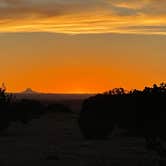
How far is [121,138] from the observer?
172 ft

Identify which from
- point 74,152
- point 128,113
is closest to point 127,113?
point 128,113

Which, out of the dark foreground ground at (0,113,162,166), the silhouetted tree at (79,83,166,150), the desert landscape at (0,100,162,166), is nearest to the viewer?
the silhouetted tree at (79,83,166,150)

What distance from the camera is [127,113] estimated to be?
121 feet

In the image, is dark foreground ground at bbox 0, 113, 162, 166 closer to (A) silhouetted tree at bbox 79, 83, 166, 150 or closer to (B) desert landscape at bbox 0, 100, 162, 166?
(B) desert landscape at bbox 0, 100, 162, 166

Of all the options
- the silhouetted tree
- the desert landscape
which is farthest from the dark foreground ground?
the silhouetted tree

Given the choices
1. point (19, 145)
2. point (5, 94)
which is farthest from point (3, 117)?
point (19, 145)

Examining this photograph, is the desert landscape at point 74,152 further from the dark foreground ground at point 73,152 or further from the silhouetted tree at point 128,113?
the silhouetted tree at point 128,113

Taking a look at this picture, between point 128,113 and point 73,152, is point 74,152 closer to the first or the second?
point 73,152

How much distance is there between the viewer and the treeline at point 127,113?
99.9ft

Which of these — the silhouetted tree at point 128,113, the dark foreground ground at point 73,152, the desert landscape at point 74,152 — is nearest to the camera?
the silhouetted tree at point 128,113

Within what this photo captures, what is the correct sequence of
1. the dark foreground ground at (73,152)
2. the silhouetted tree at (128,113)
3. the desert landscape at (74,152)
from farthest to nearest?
the desert landscape at (74,152), the dark foreground ground at (73,152), the silhouetted tree at (128,113)

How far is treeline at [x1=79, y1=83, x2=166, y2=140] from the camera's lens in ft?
99.9

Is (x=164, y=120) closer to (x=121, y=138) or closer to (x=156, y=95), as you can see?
(x=156, y=95)

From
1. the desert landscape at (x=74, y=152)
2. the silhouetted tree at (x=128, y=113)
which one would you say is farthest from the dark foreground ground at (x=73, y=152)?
the silhouetted tree at (x=128, y=113)
